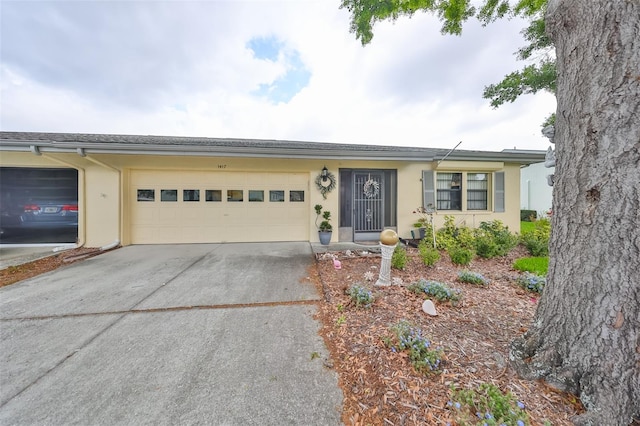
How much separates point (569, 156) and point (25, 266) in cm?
880

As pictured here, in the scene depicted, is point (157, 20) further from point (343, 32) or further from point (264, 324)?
point (264, 324)

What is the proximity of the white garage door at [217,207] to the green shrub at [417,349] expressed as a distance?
17.1 ft

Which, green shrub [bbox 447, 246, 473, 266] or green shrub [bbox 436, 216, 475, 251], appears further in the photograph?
green shrub [bbox 436, 216, 475, 251]

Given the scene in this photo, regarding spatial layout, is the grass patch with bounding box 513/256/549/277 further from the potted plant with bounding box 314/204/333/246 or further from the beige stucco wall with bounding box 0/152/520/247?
the potted plant with bounding box 314/204/333/246

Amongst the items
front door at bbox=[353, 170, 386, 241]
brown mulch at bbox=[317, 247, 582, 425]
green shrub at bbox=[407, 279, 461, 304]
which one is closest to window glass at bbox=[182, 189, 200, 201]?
front door at bbox=[353, 170, 386, 241]

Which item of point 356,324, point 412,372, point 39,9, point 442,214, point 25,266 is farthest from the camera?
point 442,214

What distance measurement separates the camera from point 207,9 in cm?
592

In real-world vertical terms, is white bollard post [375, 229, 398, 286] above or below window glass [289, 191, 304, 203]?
below

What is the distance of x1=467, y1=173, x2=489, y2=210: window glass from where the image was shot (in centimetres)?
704

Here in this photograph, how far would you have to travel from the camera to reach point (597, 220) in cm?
134

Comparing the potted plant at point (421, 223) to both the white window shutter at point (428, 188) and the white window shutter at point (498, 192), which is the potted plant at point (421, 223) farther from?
the white window shutter at point (498, 192)

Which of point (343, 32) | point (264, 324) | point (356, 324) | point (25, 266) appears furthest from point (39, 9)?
Answer: point (356, 324)

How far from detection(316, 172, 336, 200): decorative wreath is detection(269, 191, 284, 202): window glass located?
1200 millimetres

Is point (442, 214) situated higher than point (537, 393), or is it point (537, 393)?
point (442, 214)
